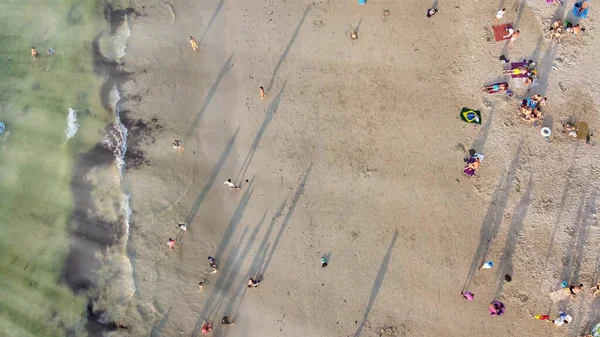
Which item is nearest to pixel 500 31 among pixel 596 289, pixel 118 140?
pixel 596 289

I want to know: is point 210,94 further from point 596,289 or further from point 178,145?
point 596,289

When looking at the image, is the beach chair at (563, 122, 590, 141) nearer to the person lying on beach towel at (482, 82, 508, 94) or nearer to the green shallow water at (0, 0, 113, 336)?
the person lying on beach towel at (482, 82, 508, 94)

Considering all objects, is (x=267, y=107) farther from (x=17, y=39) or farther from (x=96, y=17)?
(x=17, y=39)

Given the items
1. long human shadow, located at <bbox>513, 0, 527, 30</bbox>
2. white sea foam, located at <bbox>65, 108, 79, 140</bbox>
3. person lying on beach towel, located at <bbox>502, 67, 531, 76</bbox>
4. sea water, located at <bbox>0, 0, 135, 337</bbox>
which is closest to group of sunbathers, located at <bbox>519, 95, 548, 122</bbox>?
person lying on beach towel, located at <bbox>502, 67, 531, 76</bbox>

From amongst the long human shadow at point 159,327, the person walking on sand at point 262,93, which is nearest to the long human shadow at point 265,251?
the long human shadow at point 159,327

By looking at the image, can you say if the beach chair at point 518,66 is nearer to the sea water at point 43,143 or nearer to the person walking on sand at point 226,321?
the person walking on sand at point 226,321
